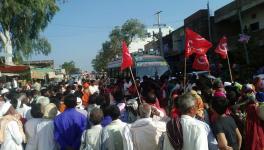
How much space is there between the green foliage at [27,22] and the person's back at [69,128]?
18.2m

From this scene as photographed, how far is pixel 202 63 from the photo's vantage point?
49.6 feet

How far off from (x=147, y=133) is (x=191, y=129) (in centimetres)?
102

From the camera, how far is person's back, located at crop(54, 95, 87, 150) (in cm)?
724

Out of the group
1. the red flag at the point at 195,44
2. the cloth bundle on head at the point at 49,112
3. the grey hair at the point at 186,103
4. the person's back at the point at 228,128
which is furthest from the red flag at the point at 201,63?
the grey hair at the point at 186,103

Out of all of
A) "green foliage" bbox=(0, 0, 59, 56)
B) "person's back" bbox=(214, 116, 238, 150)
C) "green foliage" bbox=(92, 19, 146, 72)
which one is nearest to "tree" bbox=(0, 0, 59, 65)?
"green foliage" bbox=(0, 0, 59, 56)

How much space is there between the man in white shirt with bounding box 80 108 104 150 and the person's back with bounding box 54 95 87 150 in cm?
69

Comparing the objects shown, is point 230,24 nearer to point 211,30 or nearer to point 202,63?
point 211,30

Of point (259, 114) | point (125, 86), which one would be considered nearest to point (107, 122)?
point (259, 114)

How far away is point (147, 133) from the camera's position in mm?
6145

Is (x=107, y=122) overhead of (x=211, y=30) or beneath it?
beneath

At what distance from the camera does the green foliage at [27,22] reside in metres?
25.5

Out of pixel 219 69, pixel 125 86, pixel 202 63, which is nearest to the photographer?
pixel 202 63

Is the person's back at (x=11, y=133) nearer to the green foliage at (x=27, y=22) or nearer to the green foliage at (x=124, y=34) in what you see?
the green foliage at (x=27, y=22)

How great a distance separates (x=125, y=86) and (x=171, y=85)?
245 centimetres
